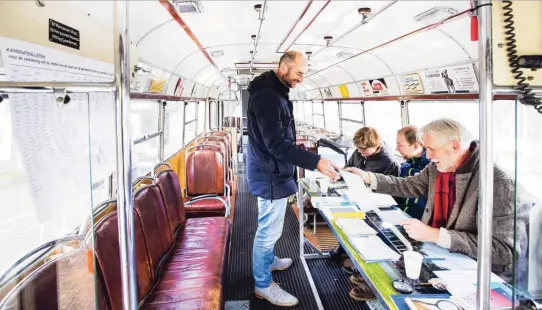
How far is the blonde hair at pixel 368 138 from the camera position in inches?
164

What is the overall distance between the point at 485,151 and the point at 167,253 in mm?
2822

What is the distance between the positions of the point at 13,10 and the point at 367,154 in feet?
12.4

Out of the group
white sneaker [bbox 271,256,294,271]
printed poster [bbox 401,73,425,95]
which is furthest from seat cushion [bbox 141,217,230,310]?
printed poster [bbox 401,73,425,95]

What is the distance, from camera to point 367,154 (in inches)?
169

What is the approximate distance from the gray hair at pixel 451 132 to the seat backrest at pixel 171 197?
2583mm

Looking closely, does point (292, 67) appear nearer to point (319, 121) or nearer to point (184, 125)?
point (184, 125)

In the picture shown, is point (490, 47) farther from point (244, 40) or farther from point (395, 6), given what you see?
point (244, 40)

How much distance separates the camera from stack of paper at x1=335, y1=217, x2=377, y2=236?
241cm

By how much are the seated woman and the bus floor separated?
136 cm

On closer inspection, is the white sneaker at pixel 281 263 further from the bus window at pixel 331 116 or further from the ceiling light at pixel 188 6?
the bus window at pixel 331 116

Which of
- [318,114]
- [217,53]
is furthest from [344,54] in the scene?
[318,114]

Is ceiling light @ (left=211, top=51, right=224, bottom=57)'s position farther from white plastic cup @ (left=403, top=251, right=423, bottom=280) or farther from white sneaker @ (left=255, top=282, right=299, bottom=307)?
white plastic cup @ (left=403, top=251, right=423, bottom=280)

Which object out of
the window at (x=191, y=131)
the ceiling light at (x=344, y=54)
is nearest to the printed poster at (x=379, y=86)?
the ceiling light at (x=344, y=54)

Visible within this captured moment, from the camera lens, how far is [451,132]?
2.32 m
